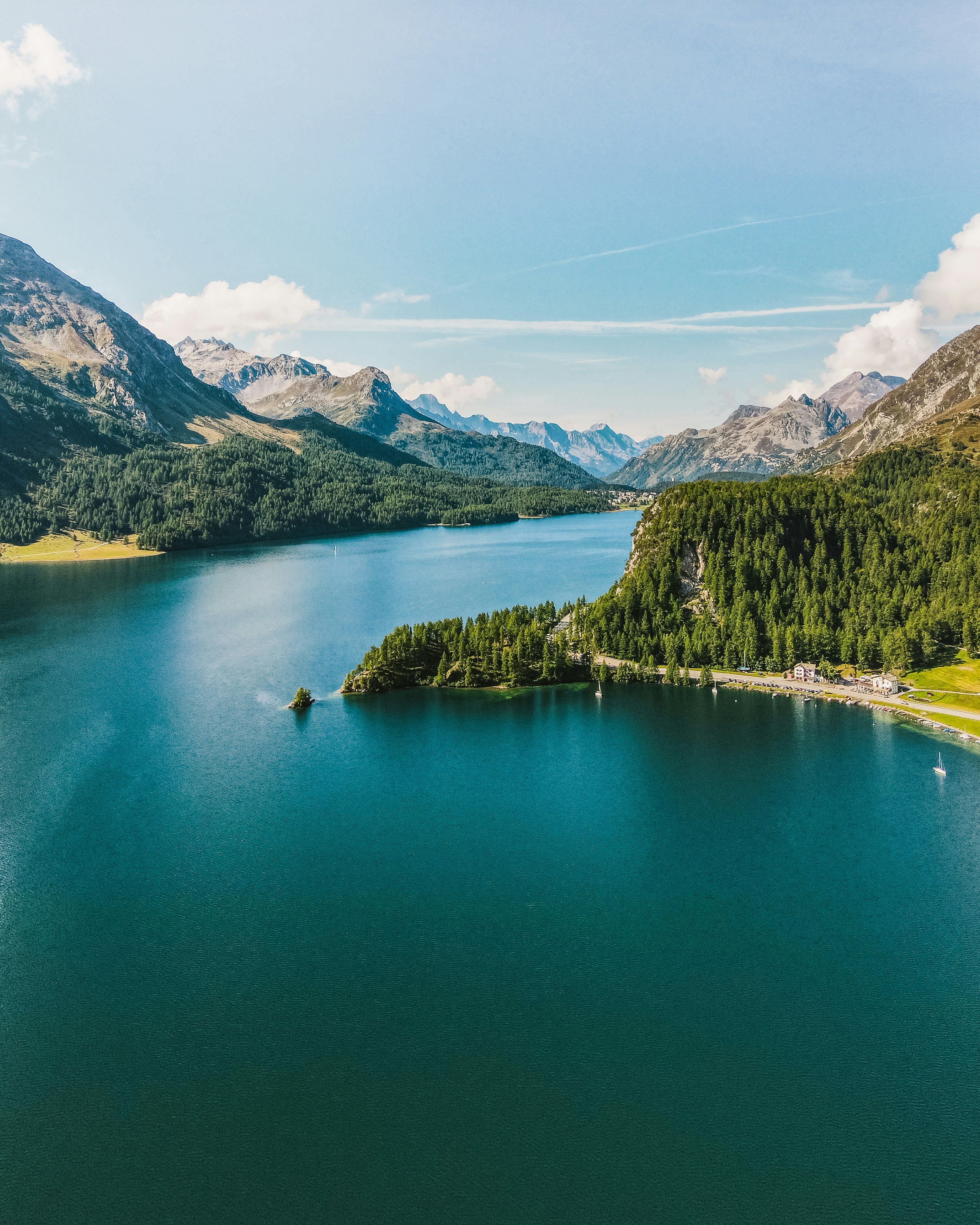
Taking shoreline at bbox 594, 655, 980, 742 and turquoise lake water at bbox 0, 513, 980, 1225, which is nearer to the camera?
turquoise lake water at bbox 0, 513, 980, 1225

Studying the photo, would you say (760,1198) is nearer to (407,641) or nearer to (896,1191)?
(896,1191)

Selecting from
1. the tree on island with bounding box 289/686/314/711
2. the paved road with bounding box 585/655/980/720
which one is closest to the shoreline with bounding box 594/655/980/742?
the paved road with bounding box 585/655/980/720

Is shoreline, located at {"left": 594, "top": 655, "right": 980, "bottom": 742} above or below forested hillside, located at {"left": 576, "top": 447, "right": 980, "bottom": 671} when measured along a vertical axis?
below

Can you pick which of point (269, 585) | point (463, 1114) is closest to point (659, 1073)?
point (463, 1114)

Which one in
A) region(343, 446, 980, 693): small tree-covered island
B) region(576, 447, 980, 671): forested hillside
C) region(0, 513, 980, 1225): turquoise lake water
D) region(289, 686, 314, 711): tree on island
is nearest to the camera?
region(0, 513, 980, 1225): turquoise lake water

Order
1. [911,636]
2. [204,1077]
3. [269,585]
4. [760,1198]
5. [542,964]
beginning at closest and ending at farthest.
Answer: [760,1198]
[204,1077]
[542,964]
[911,636]
[269,585]

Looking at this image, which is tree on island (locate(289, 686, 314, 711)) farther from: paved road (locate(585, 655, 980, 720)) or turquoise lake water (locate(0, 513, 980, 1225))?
paved road (locate(585, 655, 980, 720))

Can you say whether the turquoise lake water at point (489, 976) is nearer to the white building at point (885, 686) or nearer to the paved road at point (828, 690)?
the paved road at point (828, 690)

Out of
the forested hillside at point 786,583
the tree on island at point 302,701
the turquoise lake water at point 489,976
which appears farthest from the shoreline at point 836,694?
the tree on island at point 302,701
